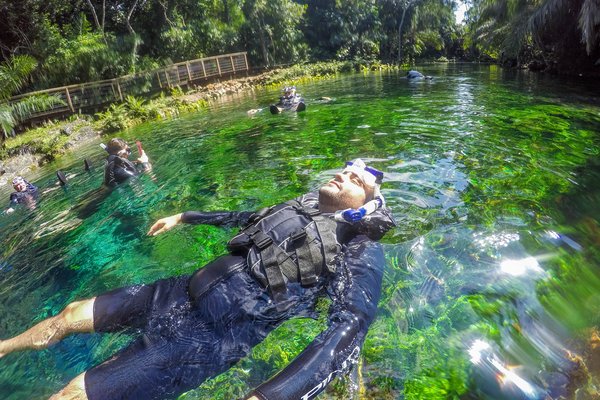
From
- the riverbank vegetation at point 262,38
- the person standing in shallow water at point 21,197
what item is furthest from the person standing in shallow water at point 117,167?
the riverbank vegetation at point 262,38

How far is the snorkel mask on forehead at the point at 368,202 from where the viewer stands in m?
Answer: 2.71

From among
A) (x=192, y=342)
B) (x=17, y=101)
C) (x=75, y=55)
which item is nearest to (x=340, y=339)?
(x=192, y=342)

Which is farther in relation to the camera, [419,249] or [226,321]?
[419,249]

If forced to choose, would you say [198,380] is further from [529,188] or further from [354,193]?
[529,188]

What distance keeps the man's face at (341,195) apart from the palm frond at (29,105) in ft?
55.9

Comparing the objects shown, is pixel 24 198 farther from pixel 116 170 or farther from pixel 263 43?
pixel 263 43

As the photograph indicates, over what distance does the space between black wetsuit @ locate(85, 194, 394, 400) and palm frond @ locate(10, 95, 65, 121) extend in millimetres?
16626

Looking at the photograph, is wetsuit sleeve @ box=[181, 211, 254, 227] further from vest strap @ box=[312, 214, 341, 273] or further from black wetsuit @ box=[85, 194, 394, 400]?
vest strap @ box=[312, 214, 341, 273]

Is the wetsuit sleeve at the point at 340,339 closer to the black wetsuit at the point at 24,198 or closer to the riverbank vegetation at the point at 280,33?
the black wetsuit at the point at 24,198

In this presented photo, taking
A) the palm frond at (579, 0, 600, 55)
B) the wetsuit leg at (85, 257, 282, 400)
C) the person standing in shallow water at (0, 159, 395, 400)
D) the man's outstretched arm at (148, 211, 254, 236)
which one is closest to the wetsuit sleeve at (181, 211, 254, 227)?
the man's outstretched arm at (148, 211, 254, 236)

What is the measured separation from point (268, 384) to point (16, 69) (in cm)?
1658

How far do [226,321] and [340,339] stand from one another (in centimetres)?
84

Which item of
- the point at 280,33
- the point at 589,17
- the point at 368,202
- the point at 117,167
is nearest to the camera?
the point at 368,202

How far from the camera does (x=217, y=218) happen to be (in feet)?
11.5
